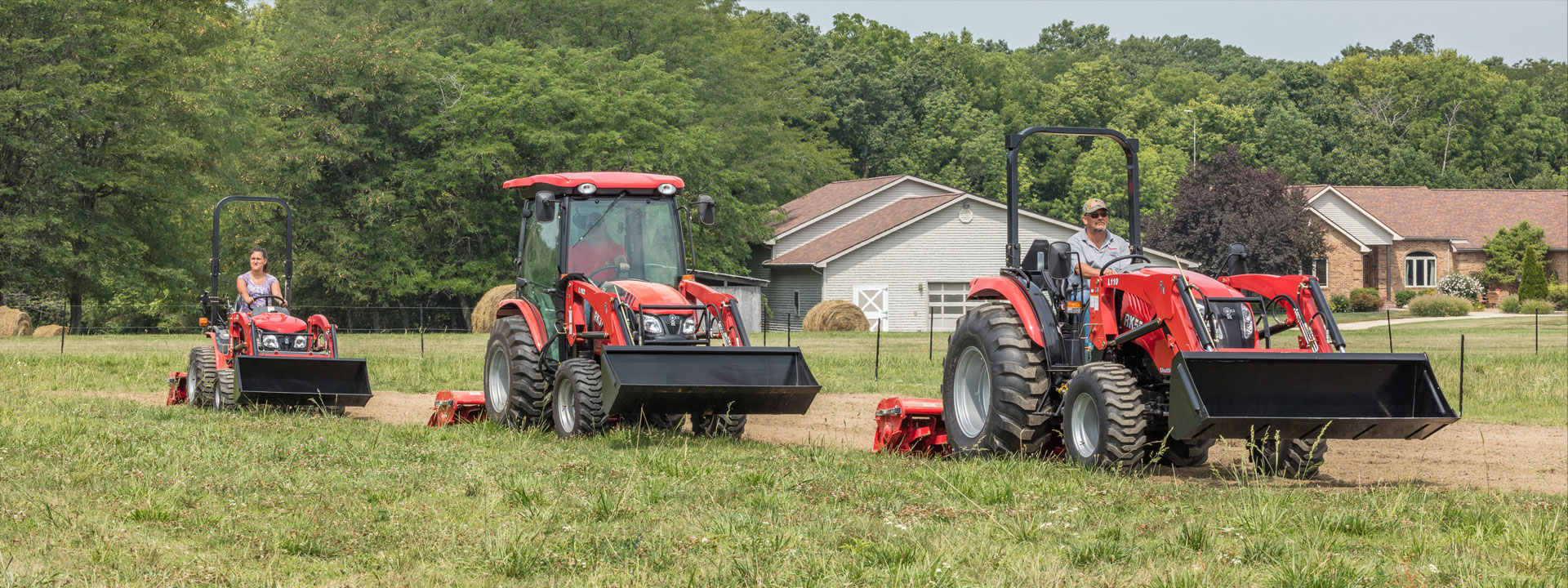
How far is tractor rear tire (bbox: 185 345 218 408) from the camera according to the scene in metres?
14.4

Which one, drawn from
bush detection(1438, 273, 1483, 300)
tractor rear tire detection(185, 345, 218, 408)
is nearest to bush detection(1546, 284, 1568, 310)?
bush detection(1438, 273, 1483, 300)

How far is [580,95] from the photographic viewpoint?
4150cm

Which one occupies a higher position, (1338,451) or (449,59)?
(449,59)

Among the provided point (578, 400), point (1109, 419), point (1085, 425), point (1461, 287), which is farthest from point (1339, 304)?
point (1109, 419)

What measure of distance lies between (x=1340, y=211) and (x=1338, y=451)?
5136 cm

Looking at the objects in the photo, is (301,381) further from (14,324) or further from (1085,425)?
(14,324)

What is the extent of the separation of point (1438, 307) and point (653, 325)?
43606 mm

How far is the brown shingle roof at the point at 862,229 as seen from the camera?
4559 cm

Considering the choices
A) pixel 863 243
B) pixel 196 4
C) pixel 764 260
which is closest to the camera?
pixel 196 4

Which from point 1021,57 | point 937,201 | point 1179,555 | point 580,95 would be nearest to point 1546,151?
point 1021,57

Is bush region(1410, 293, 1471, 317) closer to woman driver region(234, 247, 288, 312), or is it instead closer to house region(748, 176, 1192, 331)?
house region(748, 176, 1192, 331)

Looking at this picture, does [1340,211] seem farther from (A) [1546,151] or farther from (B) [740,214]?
(A) [1546,151]

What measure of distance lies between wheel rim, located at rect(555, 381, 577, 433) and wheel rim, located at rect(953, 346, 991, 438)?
115 inches

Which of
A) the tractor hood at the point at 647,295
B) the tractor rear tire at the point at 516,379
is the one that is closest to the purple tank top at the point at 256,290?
the tractor rear tire at the point at 516,379
